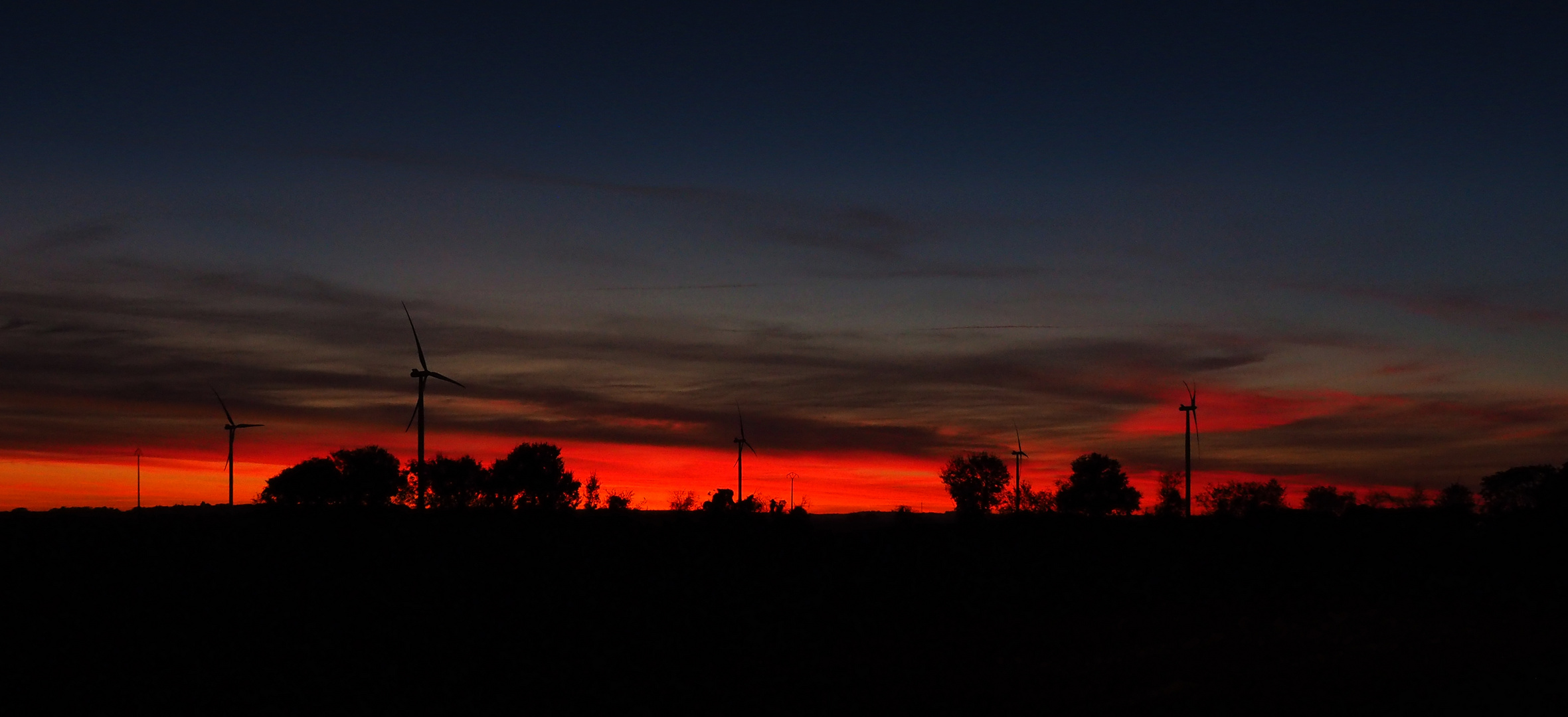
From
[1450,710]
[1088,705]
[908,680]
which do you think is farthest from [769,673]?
[1450,710]

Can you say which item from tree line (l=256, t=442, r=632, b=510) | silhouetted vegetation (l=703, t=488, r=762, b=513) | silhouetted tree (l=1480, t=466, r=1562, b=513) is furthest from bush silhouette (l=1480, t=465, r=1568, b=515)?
tree line (l=256, t=442, r=632, b=510)

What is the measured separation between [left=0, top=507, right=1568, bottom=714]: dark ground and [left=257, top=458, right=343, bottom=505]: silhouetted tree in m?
69.9

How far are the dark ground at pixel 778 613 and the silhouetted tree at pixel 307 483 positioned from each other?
2753 inches

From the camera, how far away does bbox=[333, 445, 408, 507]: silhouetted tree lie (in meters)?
156

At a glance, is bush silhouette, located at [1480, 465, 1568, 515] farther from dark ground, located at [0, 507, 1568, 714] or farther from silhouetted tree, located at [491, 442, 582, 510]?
silhouetted tree, located at [491, 442, 582, 510]

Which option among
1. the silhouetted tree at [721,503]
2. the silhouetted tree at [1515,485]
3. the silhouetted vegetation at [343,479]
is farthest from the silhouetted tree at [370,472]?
the silhouetted tree at [1515,485]

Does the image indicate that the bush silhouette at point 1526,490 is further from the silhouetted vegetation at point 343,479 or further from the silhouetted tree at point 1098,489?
the silhouetted vegetation at point 343,479

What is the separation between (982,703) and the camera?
37.8 metres

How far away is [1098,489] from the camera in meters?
176

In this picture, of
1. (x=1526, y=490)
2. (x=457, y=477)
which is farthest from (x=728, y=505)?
(x=457, y=477)

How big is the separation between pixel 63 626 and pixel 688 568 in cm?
2951

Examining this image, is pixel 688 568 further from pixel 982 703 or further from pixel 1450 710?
pixel 1450 710

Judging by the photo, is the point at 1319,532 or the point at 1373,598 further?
the point at 1319,532

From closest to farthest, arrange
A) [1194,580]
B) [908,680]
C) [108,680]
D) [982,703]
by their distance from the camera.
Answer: [982,703]
[908,680]
[108,680]
[1194,580]
